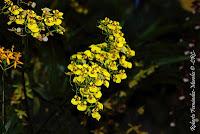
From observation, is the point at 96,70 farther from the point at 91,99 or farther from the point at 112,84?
the point at 112,84

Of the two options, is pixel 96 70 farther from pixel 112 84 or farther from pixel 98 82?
pixel 112 84

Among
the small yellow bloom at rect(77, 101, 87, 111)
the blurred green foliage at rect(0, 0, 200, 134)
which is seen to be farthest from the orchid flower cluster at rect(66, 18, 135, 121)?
the blurred green foliage at rect(0, 0, 200, 134)

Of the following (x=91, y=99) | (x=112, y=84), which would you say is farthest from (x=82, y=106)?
(x=112, y=84)

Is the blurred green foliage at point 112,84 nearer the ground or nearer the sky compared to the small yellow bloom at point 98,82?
nearer the sky

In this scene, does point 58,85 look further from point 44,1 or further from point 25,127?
point 44,1

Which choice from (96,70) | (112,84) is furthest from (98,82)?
(112,84)

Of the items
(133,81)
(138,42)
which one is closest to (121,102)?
(133,81)

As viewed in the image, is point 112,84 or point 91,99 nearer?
point 91,99

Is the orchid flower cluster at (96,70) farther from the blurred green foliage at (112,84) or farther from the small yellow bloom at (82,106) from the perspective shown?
the blurred green foliage at (112,84)

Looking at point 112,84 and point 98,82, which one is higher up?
point 112,84

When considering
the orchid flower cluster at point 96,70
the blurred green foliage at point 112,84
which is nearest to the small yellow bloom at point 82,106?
the orchid flower cluster at point 96,70
